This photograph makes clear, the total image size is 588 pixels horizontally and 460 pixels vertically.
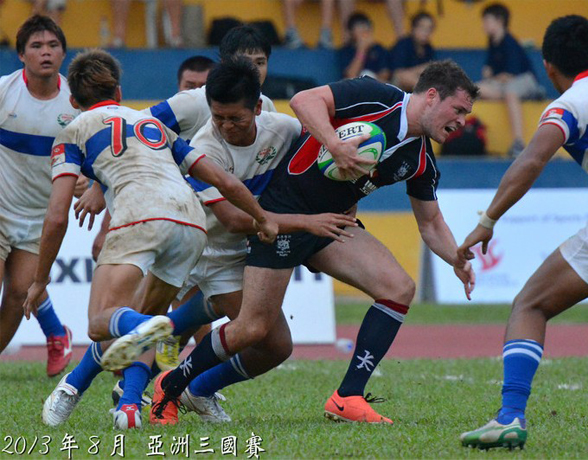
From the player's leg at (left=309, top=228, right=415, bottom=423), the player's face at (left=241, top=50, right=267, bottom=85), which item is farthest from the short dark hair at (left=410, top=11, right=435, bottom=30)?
the player's leg at (left=309, top=228, right=415, bottom=423)

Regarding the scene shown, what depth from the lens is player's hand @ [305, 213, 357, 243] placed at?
5520 millimetres

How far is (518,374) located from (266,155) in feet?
6.38

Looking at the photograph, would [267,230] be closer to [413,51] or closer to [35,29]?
[35,29]

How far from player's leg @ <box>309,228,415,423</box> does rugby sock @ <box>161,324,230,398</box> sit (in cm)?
68

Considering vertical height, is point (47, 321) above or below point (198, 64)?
below

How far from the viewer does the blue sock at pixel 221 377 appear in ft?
19.6

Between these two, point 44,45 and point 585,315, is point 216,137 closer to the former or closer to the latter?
point 44,45

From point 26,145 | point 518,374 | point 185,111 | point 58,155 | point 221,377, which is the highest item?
point 185,111

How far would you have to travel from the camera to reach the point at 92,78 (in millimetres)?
5582

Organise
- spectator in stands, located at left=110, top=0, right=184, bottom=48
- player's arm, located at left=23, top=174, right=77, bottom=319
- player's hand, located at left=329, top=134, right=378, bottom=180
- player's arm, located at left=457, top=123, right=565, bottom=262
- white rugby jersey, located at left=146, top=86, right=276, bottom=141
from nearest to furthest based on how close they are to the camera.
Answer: player's arm, located at left=457, top=123, right=565, bottom=262, player's arm, located at left=23, top=174, right=77, bottom=319, player's hand, located at left=329, top=134, right=378, bottom=180, white rugby jersey, located at left=146, top=86, right=276, bottom=141, spectator in stands, located at left=110, top=0, right=184, bottom=48

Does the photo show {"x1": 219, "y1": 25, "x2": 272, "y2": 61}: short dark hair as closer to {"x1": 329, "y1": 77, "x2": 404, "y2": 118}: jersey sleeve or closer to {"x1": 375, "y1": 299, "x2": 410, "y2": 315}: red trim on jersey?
{"x1": 329, "y1": 77, "x2": 404, "y2": 118}: jersey sleeve

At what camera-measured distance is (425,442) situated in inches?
198

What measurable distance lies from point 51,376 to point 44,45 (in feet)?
8.35

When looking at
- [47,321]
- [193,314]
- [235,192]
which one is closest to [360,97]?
[235,192]
